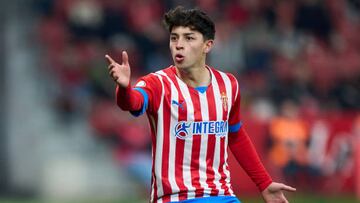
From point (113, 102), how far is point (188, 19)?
10419mm

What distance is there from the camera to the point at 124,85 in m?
6.45

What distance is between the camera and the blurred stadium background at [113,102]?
16.8 m

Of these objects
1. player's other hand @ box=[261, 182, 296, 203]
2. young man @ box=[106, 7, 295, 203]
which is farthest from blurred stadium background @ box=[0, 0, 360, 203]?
young man @ box=[106, 7, 295, 203]

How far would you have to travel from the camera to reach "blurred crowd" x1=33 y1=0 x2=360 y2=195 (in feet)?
55.3

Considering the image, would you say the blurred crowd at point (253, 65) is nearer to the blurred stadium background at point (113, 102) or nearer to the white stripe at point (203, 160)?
the blurred stadium background at point (113, 102)

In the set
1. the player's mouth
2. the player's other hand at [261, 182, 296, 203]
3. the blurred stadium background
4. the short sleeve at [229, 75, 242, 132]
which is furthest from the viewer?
the blurred stadium background

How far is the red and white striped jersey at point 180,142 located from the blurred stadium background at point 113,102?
29.2 feet

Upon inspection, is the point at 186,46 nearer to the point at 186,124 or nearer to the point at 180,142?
the point at 186,124

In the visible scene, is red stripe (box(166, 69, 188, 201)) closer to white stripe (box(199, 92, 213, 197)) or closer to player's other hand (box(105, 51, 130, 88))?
white stripe (box(199, 92, 213, 197))

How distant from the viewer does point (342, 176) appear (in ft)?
55.3

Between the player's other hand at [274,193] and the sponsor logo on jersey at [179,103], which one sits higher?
the sponsor logo on jersey at [179,103]

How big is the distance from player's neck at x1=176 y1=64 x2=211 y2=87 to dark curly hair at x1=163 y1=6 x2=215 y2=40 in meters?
0.23

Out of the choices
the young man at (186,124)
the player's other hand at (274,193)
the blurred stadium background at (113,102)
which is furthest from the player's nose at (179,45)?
the blurred stadium background at (113,102)

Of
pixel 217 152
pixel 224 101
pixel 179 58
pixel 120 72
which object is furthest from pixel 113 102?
pixel 120 72
